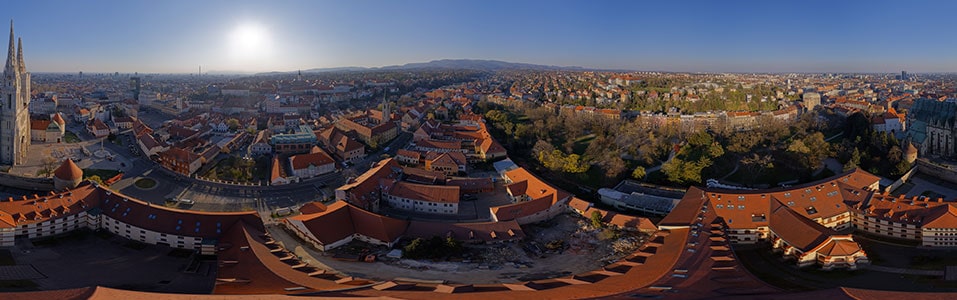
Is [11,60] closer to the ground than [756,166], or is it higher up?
higher up

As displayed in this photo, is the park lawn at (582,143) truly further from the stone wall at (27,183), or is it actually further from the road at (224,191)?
the stone wall at (27,183)

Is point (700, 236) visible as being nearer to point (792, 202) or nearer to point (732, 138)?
point (792, 202)

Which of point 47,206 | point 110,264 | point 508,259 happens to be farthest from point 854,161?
point 47,206

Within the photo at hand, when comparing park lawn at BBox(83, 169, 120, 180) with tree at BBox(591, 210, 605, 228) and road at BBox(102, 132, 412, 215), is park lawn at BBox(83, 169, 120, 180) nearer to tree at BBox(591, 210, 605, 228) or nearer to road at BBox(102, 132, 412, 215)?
road at BBox(102, 132, 412, 215)

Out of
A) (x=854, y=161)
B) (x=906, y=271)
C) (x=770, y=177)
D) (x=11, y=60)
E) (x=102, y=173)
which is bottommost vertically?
(x=906, y=271)

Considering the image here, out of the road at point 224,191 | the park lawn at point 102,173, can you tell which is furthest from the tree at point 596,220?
the park lawn at point 102,173

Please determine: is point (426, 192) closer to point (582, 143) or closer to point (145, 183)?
point (145, 183)

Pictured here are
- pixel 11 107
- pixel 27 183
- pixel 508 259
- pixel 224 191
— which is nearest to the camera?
pixel 508 259
